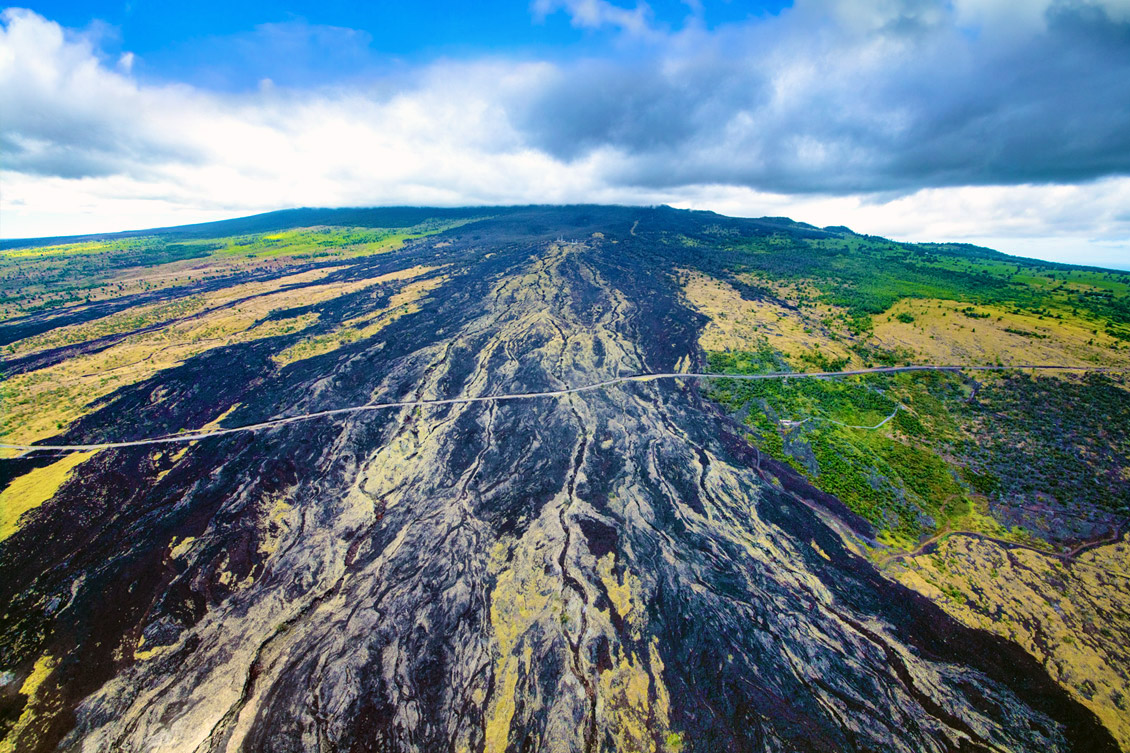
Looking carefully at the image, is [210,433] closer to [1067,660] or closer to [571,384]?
[571,384]

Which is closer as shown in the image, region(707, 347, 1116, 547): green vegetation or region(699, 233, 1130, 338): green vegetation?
region(707, 347, 1116, 547): green vegetation

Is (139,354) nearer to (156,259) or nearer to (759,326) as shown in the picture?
(759,326)

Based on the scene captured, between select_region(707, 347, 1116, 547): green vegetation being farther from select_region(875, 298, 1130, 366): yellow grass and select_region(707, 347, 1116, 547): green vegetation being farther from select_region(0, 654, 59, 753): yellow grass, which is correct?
select_region(0, 654, 59, 753): yellow grass

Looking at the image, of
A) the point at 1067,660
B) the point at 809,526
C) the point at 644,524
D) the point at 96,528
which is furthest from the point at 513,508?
the point at 1067,660

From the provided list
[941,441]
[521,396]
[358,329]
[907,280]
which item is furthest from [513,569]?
[907,280]

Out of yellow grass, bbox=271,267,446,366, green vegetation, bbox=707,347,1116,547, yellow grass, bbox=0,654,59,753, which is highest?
yellow grass, bbox=271,267,446,366

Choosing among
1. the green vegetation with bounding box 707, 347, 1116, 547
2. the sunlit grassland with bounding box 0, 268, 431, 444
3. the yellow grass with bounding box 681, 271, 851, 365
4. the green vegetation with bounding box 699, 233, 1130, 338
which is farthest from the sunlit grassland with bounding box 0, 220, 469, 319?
the green vegetation with bounding box 707, 347, 1116, 547
